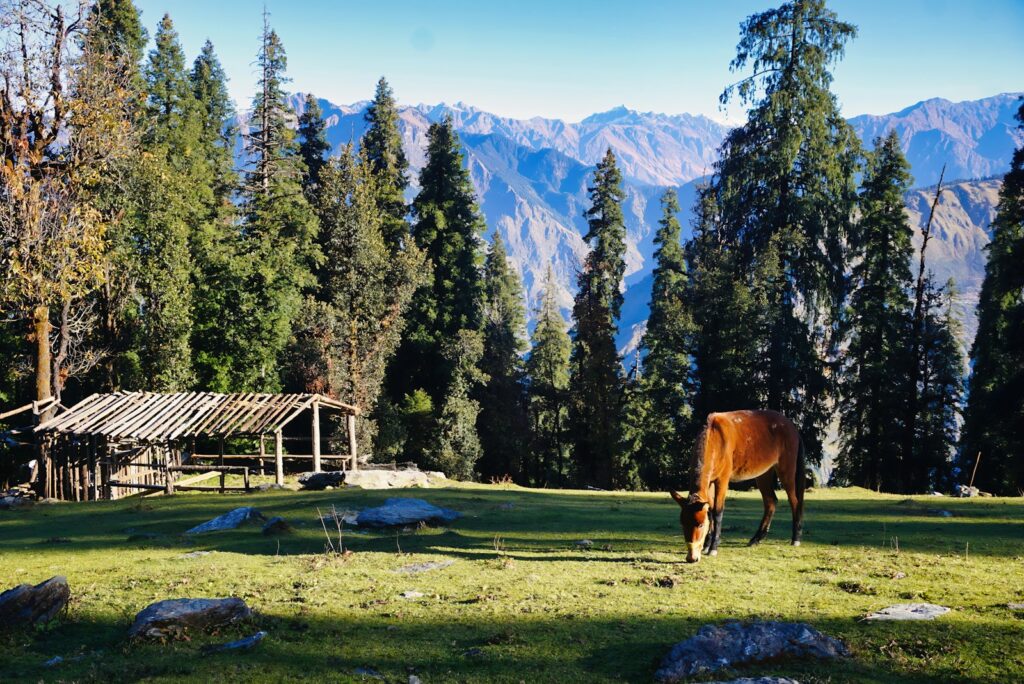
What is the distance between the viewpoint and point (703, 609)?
9250 millimetres

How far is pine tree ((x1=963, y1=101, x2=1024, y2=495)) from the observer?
Answer: 98.3 feet

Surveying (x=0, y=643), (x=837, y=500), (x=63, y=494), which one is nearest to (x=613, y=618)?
(x=0, y=643)

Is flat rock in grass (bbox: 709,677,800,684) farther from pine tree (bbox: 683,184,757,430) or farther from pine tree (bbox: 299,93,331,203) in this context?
pine tree (bbox: 299,93,331,203)

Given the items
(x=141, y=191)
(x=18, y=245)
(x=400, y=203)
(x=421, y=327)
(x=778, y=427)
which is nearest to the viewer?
(x=778, y=427)

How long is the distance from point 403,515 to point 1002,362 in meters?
36.1

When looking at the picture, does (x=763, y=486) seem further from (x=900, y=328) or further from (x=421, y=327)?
(x=421, y=327)

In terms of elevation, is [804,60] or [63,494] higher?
[804,60]

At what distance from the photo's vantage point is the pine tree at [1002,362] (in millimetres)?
→ 29969

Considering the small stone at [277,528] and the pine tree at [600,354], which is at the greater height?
the pine tree at [600,354]

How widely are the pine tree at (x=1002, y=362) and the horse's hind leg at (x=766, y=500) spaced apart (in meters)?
22.3

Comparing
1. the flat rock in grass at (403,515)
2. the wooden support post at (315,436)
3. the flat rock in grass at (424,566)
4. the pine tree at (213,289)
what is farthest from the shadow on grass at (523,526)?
the pine tree at (213,289)

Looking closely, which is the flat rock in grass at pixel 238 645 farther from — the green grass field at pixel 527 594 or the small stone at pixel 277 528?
the small stone at pixel 277 528

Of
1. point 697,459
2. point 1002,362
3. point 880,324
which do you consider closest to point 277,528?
point 697,459

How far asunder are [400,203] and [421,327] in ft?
37.3
